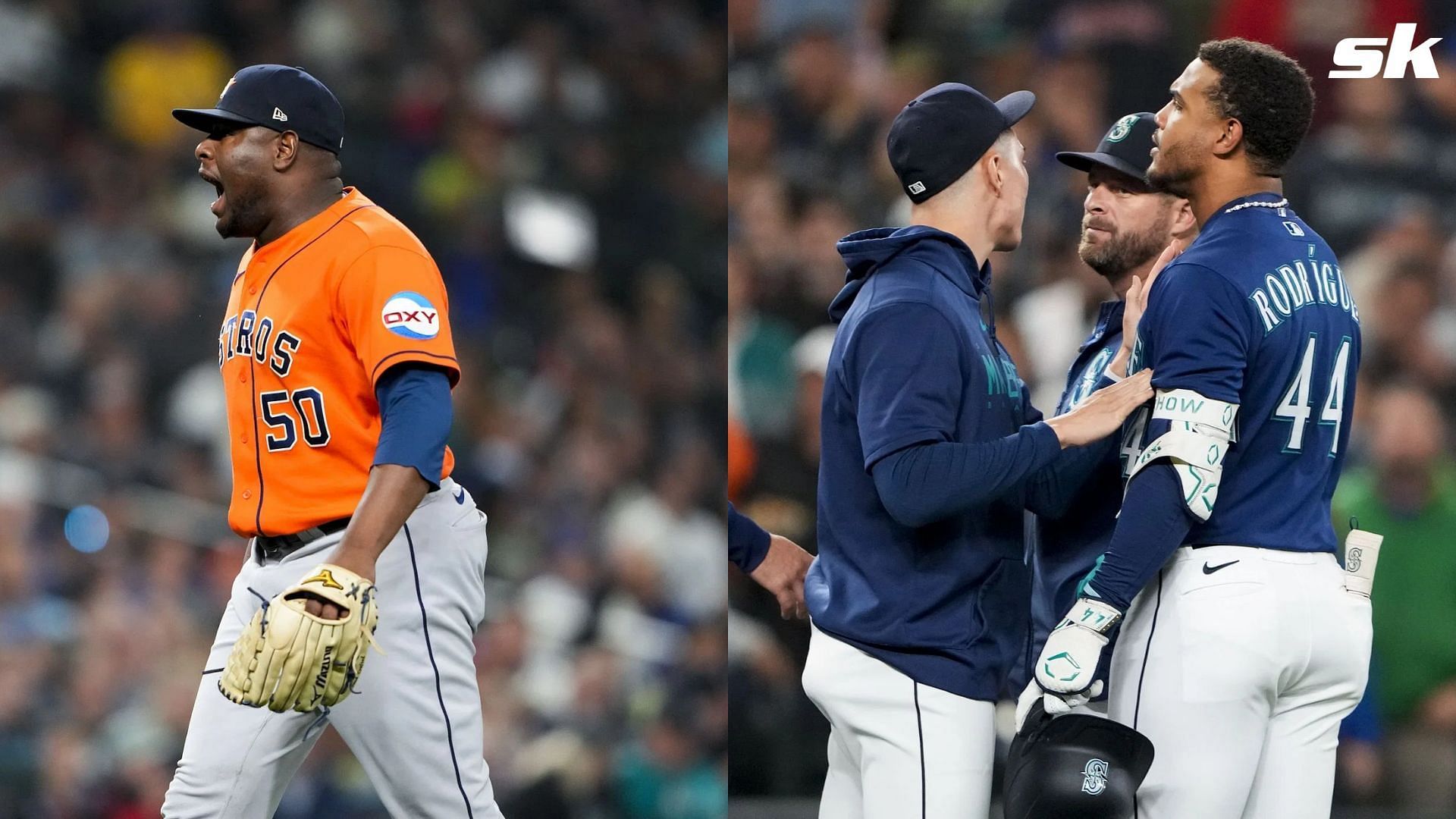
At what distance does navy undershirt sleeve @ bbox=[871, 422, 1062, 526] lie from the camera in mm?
2205

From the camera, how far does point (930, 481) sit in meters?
2.20

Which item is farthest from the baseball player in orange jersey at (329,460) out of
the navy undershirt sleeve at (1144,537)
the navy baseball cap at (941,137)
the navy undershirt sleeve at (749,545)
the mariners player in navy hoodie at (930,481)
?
the navy undershirt sleeve at (1144,537)

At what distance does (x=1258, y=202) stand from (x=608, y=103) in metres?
7.21

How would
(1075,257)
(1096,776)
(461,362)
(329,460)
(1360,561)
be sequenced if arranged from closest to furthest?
(1096,776) → (1360,561) → (329,460) → (1075,257) → (461,362)

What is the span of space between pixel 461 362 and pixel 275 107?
493 cm

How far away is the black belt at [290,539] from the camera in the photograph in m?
2.55

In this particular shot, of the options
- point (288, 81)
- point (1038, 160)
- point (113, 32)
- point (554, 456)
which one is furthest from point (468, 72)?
point (288, 81)

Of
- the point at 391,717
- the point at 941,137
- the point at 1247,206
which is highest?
the point at 941,137

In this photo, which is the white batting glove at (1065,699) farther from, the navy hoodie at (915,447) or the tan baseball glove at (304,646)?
the tan baseball glove at (304,646)

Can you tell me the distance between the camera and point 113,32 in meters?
8.30

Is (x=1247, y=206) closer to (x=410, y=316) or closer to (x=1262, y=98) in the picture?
(x=1262, y=98)

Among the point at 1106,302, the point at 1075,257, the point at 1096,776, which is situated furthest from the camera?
the point at 1075,257

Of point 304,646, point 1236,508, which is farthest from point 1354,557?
point 304,646

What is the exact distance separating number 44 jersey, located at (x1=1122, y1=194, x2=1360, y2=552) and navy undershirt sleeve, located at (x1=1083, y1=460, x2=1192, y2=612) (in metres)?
0.03
